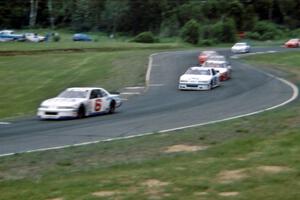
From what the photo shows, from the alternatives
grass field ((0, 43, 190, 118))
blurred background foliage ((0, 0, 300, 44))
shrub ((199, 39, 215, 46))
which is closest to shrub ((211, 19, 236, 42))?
shrub ((199, 39, 215, 46))

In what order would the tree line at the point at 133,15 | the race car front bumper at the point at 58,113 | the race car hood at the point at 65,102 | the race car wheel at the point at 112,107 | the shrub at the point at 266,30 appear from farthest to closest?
the tree line at the point at 133,15 → the shrub at the point at 266,30 → the race car wheel at the point at 112,107 → the race car hood at the point at 65,102 → the race car front bumper at the point at 58,113

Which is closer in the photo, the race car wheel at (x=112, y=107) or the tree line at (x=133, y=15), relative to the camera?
the race car wheel at (x=112, y=107)

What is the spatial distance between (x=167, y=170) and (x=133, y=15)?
113397 mm

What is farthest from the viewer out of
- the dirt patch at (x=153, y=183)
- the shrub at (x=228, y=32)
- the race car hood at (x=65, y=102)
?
the shrub at (x=228, y=32)

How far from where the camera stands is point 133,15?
121875 mm

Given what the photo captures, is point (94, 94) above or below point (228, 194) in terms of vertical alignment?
below

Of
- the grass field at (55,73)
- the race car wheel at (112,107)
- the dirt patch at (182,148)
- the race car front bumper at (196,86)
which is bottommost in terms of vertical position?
the grass field at (55,73)

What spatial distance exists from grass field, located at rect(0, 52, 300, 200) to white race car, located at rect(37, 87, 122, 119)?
12089 millimetres

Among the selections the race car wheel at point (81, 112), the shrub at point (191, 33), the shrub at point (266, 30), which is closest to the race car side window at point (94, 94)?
the race car wheel at point (81, 112)

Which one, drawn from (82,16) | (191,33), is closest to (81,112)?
(191,33)

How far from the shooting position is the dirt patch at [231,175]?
8.68 m

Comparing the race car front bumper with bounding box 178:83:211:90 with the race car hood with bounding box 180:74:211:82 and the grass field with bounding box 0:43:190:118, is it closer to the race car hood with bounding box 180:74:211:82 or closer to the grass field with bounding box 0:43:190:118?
the race car hood with bounding box 180:74:211:82

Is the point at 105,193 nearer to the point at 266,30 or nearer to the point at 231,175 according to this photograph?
the point at 231,175

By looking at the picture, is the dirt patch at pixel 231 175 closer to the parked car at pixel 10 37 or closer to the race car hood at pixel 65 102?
the race car hood at pixel 65 102
